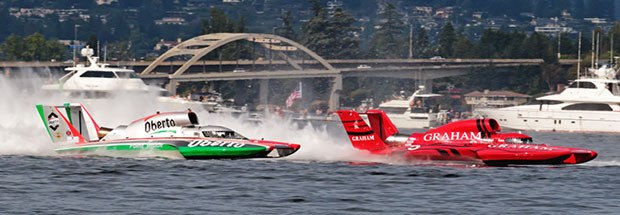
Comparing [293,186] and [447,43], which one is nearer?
[293,186]

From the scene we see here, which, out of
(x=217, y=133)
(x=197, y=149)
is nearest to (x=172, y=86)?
(x=217, y=133)

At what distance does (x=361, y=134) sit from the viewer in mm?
46406

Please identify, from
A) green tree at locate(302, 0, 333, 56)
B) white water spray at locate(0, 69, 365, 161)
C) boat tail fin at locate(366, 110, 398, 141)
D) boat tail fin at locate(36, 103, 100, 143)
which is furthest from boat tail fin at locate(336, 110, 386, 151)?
green tree at locate(302, 0, 333, 56)

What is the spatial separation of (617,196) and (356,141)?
40.6 feet

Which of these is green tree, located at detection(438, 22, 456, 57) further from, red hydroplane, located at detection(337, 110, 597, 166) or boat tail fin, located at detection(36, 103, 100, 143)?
boat tail fin, located at detection(36, 103, 100, 143)

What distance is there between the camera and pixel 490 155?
4297 cm

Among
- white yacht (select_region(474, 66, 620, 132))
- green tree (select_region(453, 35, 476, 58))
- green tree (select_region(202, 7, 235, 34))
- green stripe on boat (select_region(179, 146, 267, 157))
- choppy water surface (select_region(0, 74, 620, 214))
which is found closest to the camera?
choppy water surface (select_region(0, 74, 620, 214))

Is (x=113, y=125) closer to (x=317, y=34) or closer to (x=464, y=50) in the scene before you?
(x=317, y=34)

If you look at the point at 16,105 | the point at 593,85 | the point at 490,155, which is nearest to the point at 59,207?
the point at 490,155

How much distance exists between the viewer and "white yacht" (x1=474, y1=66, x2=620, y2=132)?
103 meters

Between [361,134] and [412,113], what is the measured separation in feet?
257

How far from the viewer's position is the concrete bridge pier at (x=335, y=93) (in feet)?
495

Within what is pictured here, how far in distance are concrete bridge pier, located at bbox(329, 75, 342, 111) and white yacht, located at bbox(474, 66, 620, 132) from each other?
44.1 meters

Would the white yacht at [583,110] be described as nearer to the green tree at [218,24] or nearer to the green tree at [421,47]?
the green tree at [421,47]
